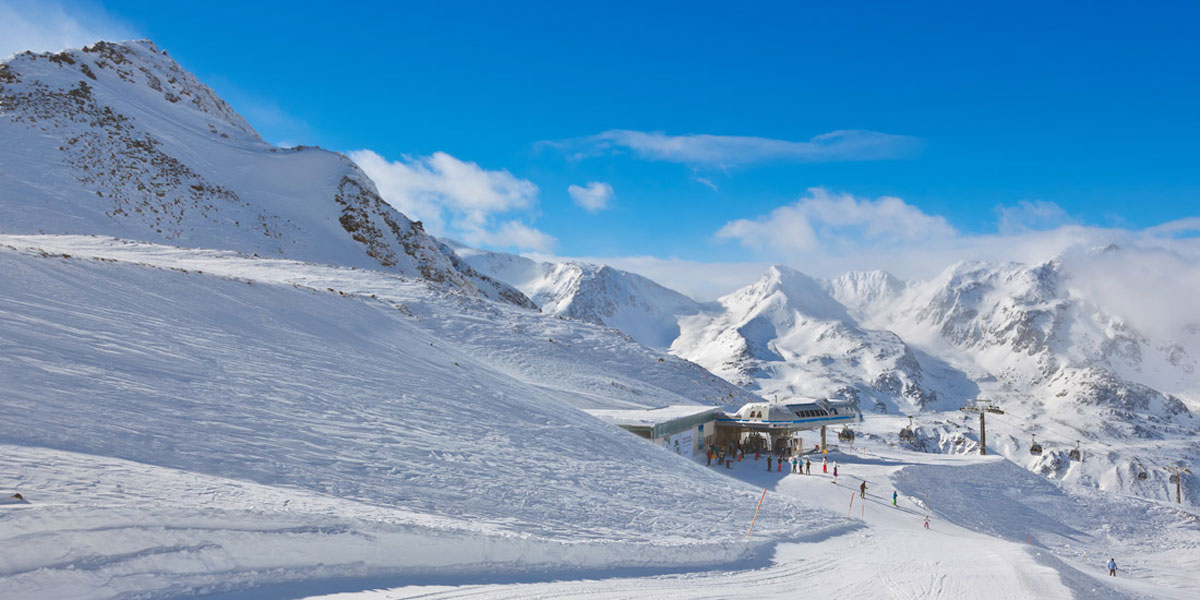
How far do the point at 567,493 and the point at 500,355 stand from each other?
19726 millimetres

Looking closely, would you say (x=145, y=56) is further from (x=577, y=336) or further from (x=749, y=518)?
(x=749, y=518)

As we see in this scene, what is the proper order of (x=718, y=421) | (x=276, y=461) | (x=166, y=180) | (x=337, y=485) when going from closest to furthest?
(x=337, y=485) → (x=276, y=461) → (x=718, y=421) → (x=166, y=180)

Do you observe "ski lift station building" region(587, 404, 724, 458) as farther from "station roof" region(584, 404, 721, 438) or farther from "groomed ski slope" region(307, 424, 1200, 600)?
"groomed ski slope" region(307, 424, 1200, 600)

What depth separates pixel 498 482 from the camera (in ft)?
49.2

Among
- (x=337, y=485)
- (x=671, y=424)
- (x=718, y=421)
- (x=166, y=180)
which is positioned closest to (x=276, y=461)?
(x=337, y=485)

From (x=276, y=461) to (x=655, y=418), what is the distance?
19.1 m

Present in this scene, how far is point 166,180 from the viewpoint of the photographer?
51188 millimetres

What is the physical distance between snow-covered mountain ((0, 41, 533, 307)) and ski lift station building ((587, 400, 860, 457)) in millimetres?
25055

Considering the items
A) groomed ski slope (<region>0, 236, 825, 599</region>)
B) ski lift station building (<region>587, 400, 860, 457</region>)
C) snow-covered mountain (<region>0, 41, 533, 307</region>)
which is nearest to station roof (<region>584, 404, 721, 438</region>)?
ski lift station building (<region>587, 400, 860, 457</region>)

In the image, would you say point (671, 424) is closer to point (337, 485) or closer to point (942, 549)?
point (942, 549)

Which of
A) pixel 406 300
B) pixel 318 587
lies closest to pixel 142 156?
pixel 406 300

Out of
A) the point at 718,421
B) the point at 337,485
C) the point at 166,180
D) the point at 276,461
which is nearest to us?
the point at 337,485

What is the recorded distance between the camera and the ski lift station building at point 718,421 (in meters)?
28.5

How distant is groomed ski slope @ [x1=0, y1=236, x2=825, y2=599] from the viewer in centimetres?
835
